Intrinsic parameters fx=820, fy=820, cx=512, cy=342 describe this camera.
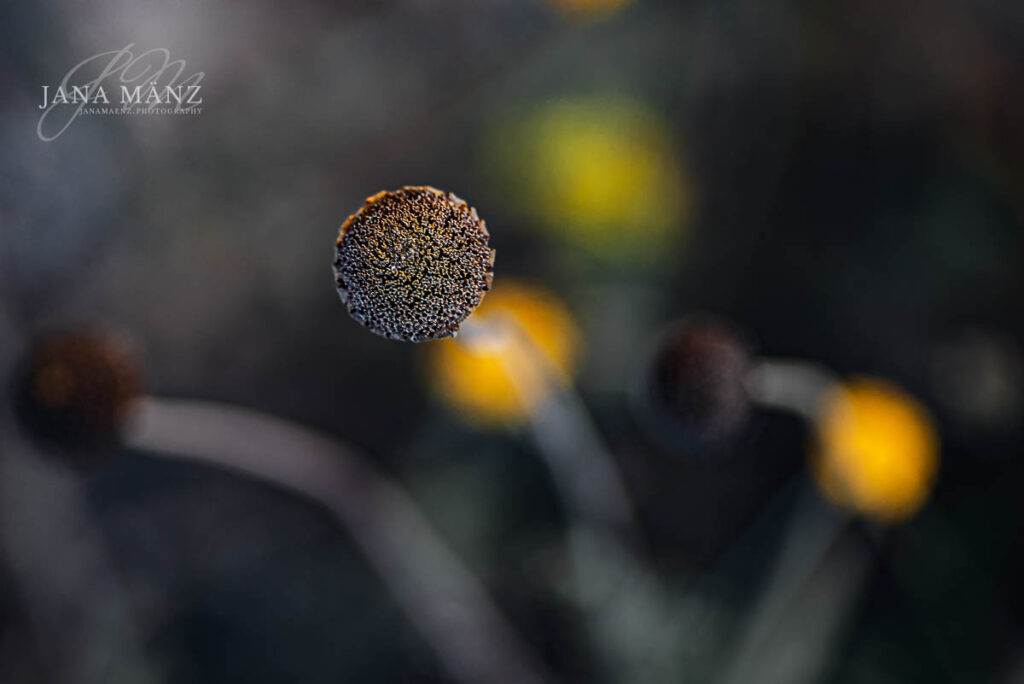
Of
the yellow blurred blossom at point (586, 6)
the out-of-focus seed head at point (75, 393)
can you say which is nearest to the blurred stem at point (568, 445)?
the out-of-focus seed head at point (75, 393)

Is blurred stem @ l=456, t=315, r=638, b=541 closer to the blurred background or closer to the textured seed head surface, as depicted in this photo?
the blurred background

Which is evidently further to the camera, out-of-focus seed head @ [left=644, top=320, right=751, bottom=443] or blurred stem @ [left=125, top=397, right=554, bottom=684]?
blurred stem @ [left=125, top=397, right=554, bottom=684]

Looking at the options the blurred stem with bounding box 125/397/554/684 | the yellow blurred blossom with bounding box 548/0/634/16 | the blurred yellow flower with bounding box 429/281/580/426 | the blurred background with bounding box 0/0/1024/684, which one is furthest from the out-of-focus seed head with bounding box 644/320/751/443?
the yellow blurred blossom with bounding box 548/0/634/16

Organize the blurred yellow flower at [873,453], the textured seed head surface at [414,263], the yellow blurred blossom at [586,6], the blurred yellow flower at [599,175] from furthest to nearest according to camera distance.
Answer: the blurred yellow flower at [599,175], the yellow blurred blossom at [586,6], the blurred yellow flower at [873,453], the textured seed head surface at [414,263]

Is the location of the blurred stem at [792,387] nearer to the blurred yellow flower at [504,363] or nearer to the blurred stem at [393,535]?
the blurred yellow flower at [504,363]

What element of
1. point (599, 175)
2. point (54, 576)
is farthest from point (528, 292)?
point (54, 576)

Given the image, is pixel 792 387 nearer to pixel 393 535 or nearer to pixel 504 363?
pixel 504 363

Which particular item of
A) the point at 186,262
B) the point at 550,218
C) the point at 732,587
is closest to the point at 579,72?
the point at 550,218
